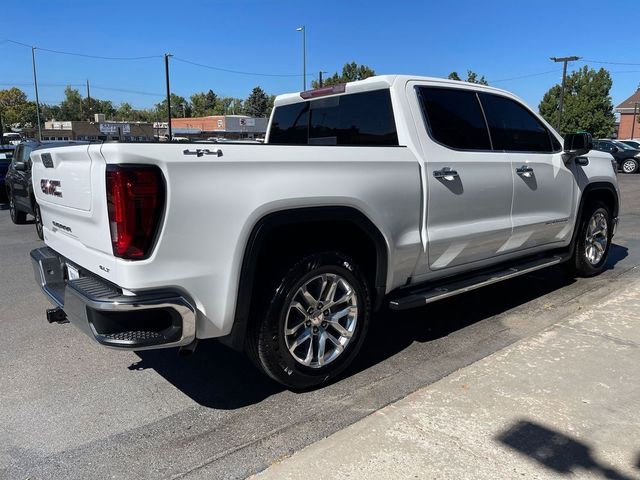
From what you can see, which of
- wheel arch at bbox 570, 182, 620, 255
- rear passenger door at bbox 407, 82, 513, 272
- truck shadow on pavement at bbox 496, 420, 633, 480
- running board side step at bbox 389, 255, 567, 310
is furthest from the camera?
wheel arch at bbox 570, 182, 620, 255

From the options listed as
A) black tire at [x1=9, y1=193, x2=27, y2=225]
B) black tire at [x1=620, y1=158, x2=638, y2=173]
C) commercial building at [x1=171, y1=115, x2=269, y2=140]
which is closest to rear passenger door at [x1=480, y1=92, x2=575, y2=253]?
black tire at [x1=9, y1=193, x2=27, y2=225]

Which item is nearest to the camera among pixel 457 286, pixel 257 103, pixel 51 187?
pixel 51 187

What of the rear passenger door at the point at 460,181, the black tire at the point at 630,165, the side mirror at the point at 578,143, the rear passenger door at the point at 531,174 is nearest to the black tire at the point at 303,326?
the rear passenger door at the point at 460,181

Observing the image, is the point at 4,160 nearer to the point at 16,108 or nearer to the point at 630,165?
the point at 630,165

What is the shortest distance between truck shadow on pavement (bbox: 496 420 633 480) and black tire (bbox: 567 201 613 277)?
3326mm

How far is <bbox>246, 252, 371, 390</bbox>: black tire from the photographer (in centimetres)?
313

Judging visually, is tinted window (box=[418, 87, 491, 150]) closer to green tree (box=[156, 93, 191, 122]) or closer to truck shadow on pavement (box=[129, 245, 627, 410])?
truck shadow on pavement (box=[129, 245, 627, 410])

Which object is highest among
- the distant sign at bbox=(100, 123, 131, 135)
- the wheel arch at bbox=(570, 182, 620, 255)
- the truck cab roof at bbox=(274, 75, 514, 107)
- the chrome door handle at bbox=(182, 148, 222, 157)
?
the truck cab roof at bbox=(274, 75, 514, 107)

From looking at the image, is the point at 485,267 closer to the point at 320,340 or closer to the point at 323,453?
the point at 320,340

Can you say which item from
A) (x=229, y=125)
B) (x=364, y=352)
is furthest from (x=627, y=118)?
(x=364, y=352)

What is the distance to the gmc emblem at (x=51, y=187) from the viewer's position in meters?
3.35

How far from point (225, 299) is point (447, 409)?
145 cm

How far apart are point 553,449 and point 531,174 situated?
2.70m

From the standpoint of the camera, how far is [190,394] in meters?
3.46
